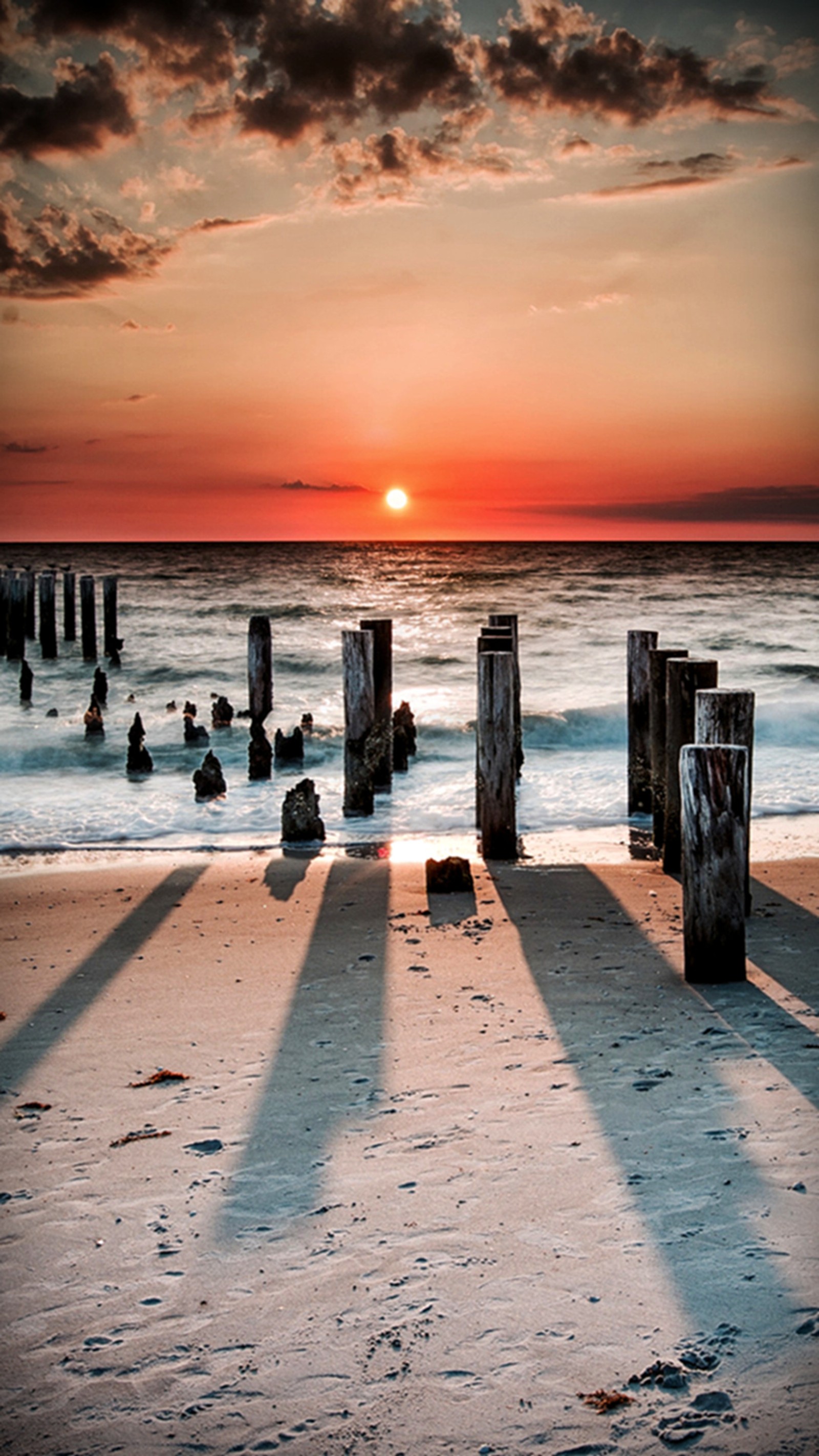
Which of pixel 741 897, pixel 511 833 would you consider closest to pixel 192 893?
pixel 511 833

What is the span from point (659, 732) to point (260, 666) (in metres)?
7.09

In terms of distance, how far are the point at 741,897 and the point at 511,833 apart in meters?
3.24

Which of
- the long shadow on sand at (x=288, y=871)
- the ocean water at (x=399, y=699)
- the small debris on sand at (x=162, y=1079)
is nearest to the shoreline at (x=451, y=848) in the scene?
the long shadow on sand at (x=288, y=871)

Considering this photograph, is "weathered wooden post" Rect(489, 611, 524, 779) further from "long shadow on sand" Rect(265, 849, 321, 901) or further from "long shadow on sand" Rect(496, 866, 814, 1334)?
"long shadow on sand" Rect(496, 866, 814, 1334)

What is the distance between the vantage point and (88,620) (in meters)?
24.4

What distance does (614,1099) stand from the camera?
11.5ft

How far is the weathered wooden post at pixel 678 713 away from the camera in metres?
6.44

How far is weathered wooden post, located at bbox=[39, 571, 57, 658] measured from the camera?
24172 mm

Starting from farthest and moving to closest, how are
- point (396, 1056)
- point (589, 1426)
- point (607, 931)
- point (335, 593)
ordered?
point (335, 593) < point (607, 931) < point (396, 1056) < point (589, 1426)

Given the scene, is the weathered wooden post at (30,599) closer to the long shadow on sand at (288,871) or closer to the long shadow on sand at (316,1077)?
the long shadow on sand at (288,871)

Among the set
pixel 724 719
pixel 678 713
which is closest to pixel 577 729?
pixel 678 713

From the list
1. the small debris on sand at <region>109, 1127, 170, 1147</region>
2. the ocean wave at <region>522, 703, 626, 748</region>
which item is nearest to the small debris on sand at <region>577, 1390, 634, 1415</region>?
the small debris on sand at <region>109, 1127, 170, 1147</region>

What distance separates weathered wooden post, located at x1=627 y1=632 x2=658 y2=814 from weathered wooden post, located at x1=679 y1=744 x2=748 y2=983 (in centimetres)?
456

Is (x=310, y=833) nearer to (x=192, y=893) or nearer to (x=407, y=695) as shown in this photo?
(x=192, y=893)
